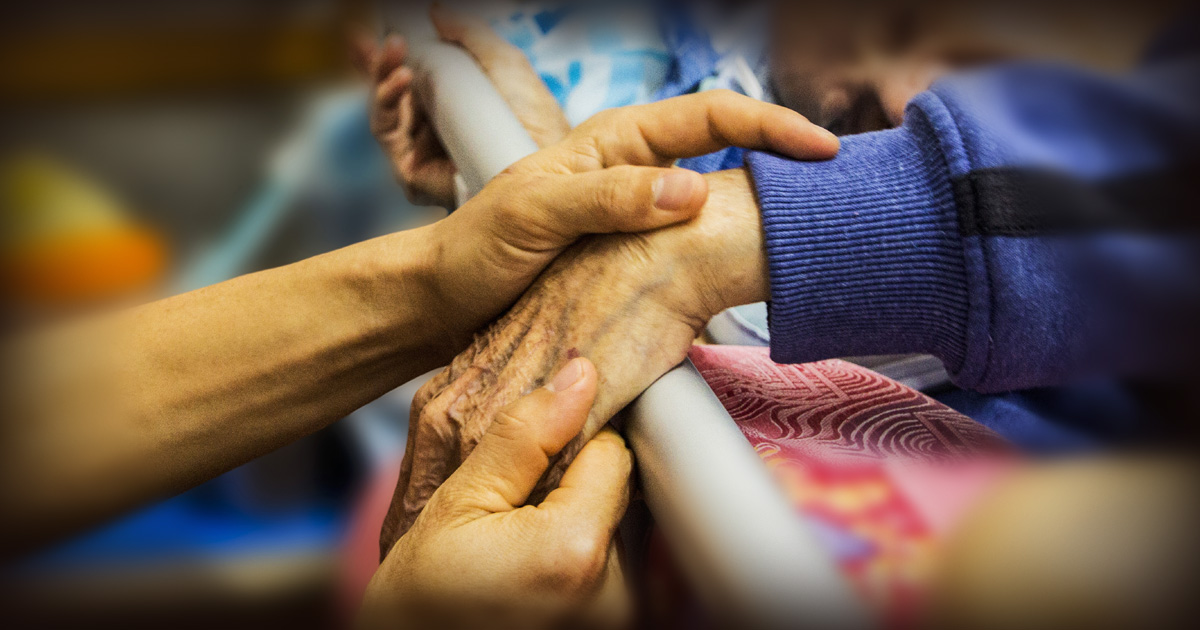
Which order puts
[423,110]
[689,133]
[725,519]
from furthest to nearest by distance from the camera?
[423,110]
[689,133]
[725,519]

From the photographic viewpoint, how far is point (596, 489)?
1.53 feet

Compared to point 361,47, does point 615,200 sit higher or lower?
lower

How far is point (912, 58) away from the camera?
0.60 meters

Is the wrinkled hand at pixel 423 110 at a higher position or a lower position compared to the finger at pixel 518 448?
higher

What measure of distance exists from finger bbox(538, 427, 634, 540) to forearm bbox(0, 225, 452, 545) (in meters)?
0.24

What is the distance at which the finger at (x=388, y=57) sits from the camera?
99 centimetres

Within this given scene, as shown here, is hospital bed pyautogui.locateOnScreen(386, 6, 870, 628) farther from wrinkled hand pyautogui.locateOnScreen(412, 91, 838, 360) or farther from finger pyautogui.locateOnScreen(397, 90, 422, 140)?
finger pyautogui.locateOnScreen(397, 90, 422, 140)

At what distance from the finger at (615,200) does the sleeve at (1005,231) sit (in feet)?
0.20

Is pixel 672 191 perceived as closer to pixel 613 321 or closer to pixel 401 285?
pixel 613 321

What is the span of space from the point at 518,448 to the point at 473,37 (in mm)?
678

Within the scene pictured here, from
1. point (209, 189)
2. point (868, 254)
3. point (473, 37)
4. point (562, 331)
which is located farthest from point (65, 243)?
point (868, 254)

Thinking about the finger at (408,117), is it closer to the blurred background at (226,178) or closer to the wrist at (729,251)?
the blurred background at (226,178)

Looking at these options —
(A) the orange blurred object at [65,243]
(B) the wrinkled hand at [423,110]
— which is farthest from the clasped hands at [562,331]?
(A) the orange blurred object at [65,243]

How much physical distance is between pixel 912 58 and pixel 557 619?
554 mm
